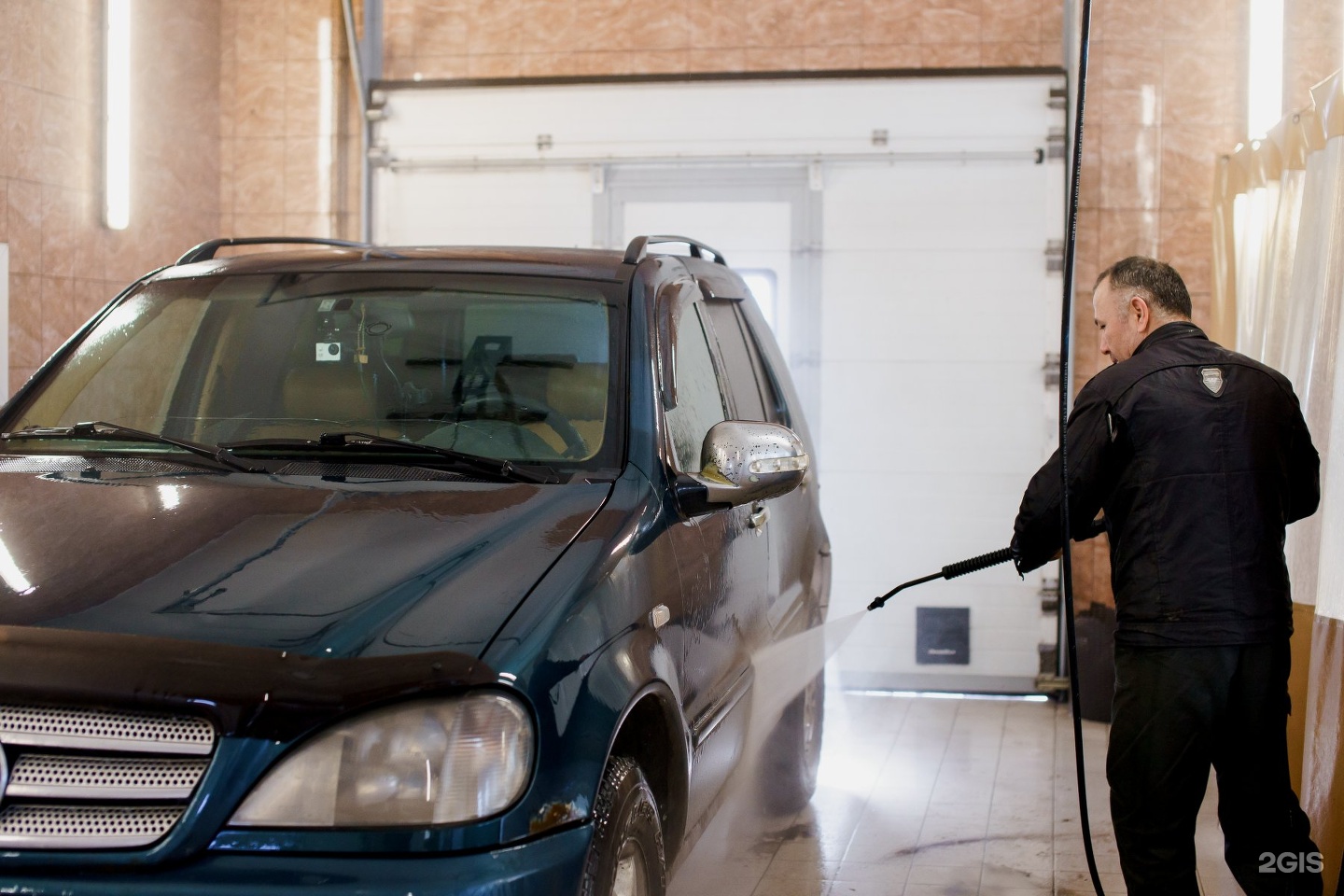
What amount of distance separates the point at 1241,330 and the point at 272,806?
15.7 ft

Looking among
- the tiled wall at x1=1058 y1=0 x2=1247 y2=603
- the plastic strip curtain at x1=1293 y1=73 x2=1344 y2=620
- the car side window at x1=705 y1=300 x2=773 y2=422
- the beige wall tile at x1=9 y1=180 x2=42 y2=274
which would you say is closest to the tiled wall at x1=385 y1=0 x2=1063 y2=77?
the tiled wall at x1=1058 y1=0 x2=1247 y2=603

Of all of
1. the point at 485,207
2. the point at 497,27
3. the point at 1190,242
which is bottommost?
the point at 1190,242

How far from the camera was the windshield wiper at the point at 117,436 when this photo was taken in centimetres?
307

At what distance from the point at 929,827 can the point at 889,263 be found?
148 inches

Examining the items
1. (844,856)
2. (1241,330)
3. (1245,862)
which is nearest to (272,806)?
(1245,862)

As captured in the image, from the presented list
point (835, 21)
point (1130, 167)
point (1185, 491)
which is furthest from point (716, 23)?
point (1185, 491)

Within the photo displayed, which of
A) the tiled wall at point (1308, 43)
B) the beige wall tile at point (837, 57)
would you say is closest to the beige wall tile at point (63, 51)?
the beige wall tile at point (837, 57)

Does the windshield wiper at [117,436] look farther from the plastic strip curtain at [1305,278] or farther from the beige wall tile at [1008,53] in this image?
the beige wall tile at [1008,53]

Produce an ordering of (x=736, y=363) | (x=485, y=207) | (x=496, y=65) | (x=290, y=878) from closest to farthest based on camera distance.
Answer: (x=290, y=878)
(x=736, y=363)
(x=485, y=207)
(x=496, y=65)

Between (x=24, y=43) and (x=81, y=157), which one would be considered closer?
(x=24, y=43)

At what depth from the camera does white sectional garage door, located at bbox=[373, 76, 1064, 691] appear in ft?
26.7

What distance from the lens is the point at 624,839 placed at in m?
2.61

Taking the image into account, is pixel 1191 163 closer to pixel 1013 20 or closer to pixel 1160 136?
pixel 1160 136

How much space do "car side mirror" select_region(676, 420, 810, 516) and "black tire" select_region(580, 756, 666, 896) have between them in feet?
2.20
